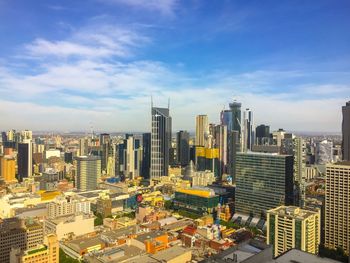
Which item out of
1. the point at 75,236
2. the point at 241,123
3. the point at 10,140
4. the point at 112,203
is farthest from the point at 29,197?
the point at 241,123

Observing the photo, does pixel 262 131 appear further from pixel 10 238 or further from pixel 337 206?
pixel 10 238

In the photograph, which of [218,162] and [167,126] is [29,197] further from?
[218,162]

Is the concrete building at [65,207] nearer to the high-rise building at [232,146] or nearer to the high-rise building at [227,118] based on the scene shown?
the high-rise building at [232,146]

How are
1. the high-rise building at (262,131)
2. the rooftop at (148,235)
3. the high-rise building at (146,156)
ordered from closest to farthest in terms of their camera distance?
the rooftop at (148,235), the high-rise building at (146,156), the high-rise building at (262,131)

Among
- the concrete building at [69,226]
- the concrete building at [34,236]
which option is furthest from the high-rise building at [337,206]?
the concrete building at [34,236]

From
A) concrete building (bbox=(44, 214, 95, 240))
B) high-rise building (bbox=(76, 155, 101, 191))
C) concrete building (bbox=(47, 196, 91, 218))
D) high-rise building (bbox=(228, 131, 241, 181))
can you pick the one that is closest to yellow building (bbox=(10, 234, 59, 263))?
concrete building (bbox=(44, 214, 95, 240))

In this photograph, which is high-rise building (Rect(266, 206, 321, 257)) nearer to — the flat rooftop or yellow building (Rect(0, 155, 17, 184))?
the flat rooftop
